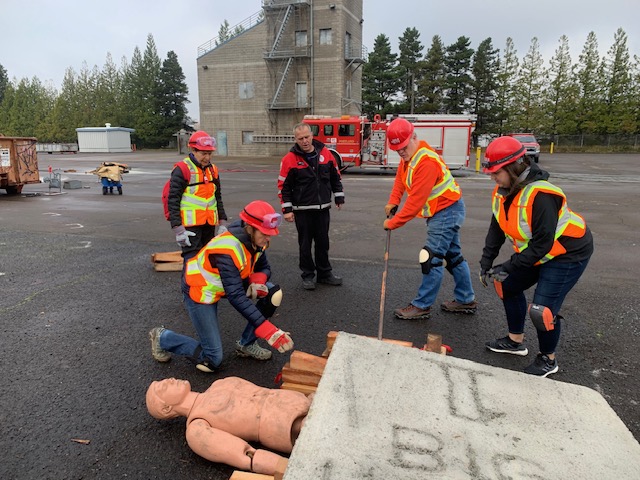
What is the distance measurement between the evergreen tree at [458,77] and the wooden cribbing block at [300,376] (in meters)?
58.3

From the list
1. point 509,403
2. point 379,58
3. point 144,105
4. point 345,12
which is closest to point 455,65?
point 379,58

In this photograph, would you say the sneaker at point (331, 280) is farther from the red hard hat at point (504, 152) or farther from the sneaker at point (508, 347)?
Answer: the red hard hat at point (504, 152)

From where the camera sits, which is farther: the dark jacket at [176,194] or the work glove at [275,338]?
the dark jacket at [176,194]

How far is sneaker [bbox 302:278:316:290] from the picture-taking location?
5505mm

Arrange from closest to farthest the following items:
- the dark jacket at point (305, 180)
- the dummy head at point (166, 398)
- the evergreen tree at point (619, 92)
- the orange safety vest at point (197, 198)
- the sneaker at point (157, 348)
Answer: the dummy head at point (166, 398) → the sneaker at point (157, 348) → the orange safety vest at point (197, 198) → the dark jacket at point (305, 180) → the evergreen tree at point (619, 92)

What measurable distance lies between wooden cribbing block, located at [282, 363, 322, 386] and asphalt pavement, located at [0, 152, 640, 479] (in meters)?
0.46

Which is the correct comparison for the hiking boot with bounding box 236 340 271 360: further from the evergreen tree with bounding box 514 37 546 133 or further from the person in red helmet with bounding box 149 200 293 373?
the evergreen tree with bounding box 514 37 546 133

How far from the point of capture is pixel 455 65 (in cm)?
5750

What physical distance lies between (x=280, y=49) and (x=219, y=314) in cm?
3679

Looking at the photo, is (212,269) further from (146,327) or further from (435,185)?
(435,185)

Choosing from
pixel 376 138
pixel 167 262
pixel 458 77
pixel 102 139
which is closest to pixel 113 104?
pixel 102 139

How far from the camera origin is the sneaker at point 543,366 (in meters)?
3.42

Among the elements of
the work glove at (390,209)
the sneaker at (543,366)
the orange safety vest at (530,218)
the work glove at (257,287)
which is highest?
the orange safety vest at (530,218)

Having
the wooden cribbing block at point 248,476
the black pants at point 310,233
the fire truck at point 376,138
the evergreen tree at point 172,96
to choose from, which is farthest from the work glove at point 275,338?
the evergreen tree at point 172,96
